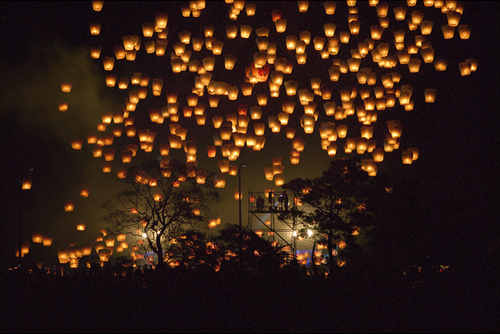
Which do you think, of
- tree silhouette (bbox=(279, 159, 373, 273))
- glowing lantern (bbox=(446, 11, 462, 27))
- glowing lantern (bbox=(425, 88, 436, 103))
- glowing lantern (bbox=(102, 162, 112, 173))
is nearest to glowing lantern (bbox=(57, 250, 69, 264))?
glowing lantern (bbox=(102, 162, 112, 173))

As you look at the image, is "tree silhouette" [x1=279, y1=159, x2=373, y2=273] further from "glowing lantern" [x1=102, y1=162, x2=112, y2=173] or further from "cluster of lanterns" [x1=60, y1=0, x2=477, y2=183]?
"glowing lantern" [x1=102, y1=162, x2=112, y2=173]

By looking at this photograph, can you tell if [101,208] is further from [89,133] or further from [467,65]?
[467,65]

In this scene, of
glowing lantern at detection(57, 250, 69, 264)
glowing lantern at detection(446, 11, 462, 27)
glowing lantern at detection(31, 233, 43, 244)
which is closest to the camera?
glowing lantern at detection(446, 11, 462, 27)

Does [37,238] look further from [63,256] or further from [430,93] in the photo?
[430,93]

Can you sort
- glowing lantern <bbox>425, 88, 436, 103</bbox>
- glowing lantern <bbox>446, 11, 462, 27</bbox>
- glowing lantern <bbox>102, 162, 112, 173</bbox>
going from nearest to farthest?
glowing lantern <bbox>446, 11, 462, 27</bbox>, glowing lantern <bbox>425, 88, 436, 103</bbox>, glowing lantern <bbox>102, 162, 112, 173</bbox>

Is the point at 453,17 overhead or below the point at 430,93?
overhead

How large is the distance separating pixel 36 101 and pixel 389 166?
16.0m

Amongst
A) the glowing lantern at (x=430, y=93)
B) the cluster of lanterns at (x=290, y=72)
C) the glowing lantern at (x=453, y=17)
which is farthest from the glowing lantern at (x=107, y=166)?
the glowing lantern at (x=453, y=17)

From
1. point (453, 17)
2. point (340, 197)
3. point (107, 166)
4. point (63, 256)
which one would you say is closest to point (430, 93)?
point (453, 17)

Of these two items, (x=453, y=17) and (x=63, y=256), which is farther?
(x=63, y=256)

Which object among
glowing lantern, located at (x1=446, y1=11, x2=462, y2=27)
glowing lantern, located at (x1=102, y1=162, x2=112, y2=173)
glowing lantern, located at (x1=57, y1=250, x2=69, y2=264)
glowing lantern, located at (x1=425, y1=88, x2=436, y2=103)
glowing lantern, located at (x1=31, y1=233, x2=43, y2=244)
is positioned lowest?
glowing lantern, located at (x1=57, y1=250, x2=69, y2=264)

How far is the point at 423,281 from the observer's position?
6.69m

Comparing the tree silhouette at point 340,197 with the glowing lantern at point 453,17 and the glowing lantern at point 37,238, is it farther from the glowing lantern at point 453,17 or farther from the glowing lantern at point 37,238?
the glowing lantern at point 37,238

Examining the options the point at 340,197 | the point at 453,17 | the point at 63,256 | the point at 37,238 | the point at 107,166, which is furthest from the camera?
the point at 107,166
